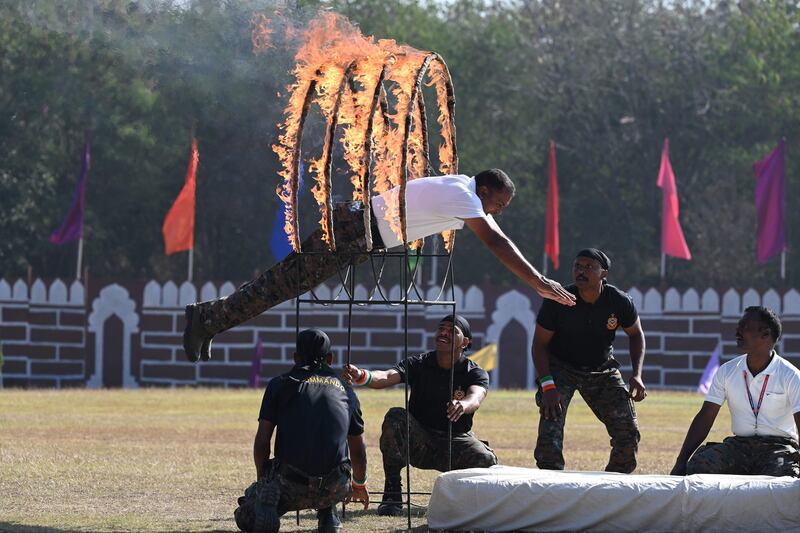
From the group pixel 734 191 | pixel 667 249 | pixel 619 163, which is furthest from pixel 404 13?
pixel 667 249

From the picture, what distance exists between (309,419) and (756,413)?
2.93 metres

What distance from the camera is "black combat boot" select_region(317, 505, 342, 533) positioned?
848 cm

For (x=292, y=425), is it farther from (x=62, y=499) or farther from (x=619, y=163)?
(x=619, y=163)

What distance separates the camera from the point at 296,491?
832 centimetres

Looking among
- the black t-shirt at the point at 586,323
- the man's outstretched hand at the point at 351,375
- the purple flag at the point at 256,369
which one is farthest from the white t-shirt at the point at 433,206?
the purple flag at the point at 256,369

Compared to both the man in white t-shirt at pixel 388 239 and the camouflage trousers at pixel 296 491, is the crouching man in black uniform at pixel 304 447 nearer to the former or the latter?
the camouflage trousers at pixel 296 491

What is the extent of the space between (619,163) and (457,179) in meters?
40.6

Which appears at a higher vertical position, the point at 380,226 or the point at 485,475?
the point at 380,226

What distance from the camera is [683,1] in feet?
170

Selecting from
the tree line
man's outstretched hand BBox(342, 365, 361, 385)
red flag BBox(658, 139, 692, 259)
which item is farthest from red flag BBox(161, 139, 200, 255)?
man's outstretched hand BBox(342, 365, 361, 385)

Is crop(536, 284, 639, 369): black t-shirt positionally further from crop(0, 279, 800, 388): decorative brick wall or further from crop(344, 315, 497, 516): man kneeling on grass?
crop(0, 279, 800, 388): decorative brick wall

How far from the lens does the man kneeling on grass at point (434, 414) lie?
9.93 m

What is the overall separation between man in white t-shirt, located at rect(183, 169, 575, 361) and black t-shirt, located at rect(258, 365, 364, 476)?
1.12 metres

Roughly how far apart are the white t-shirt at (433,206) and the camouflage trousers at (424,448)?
1.44 m
